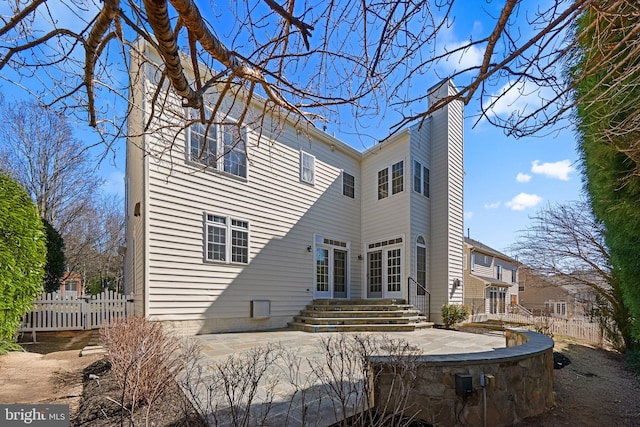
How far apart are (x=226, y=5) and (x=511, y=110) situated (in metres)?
2.52

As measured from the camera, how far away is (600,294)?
983cm

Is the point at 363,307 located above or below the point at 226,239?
below

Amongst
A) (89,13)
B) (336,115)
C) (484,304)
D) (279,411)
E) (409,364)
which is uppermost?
(89,13)

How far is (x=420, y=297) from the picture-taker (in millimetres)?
11242

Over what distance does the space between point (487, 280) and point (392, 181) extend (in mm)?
11969

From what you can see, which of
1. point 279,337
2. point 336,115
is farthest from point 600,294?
point 336,115

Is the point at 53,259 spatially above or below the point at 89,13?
below

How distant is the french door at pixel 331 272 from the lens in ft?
37.1

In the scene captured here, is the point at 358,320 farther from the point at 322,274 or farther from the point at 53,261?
the point at 53,261

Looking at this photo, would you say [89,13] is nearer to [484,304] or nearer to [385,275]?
[385,275]

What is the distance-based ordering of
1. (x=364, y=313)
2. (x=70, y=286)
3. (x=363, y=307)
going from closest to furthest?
(x=364, y=313), (x=363, y=307), (x=70, y=286)

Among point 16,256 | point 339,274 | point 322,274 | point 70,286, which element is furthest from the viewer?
point 70,286

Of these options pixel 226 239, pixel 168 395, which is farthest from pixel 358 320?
pixel 168 395

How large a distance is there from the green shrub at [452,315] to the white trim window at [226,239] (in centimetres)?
634
